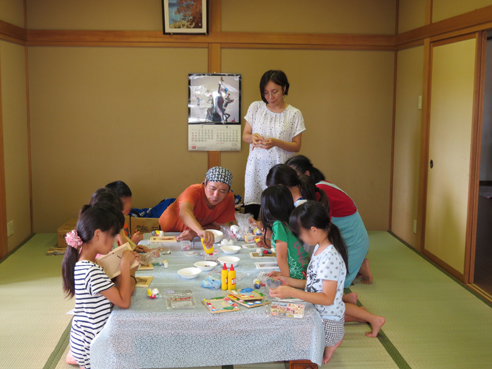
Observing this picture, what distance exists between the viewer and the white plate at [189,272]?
2.27m

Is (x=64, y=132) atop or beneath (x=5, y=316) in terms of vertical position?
atop

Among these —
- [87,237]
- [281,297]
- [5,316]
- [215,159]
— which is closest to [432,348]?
[281,297]

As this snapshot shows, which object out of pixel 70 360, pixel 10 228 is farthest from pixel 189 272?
pixel 10 228

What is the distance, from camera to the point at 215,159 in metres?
5.02

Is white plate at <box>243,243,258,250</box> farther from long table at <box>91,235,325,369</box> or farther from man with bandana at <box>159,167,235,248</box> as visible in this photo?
long table at <box>91,235,325,369</box>

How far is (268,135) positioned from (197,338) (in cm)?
229

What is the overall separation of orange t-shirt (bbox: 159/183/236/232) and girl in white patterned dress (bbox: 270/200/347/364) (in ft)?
3.94

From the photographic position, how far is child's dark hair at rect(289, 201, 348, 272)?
6.98ft

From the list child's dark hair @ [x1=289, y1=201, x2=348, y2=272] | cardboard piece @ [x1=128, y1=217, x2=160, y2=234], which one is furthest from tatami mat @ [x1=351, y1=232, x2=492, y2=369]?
cardboard piece @ [x1=128, y1=217, x2=160, y2=234]

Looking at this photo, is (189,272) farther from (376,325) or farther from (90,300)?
(376,325)

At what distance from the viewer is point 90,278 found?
199 cm

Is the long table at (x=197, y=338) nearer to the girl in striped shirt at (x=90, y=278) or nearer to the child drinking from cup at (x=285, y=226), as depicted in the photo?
the girl in striped shirt at (x=90, y=278)

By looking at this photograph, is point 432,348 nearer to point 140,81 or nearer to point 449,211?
point 449,211

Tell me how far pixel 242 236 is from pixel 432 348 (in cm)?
121
